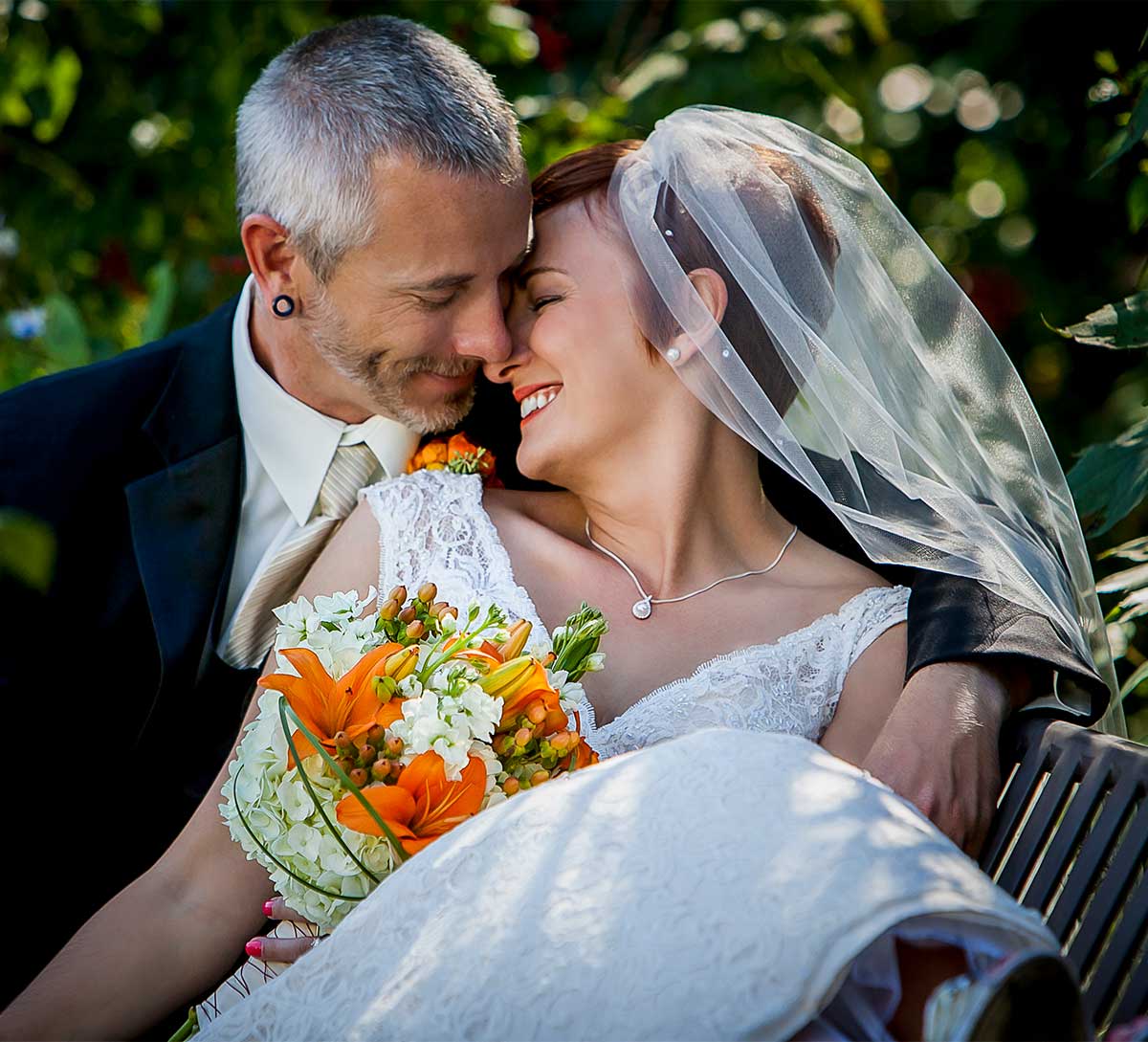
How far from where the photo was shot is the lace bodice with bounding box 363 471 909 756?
2.57 metres

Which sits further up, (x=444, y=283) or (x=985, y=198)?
(x=444, y=283)

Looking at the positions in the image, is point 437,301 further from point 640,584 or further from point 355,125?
point 640,584

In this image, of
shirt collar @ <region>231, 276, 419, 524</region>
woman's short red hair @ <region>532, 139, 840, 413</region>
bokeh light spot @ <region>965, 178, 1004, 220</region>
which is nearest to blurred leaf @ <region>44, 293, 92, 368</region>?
shirt collar @ <region>231, 276, 419, 524</region>

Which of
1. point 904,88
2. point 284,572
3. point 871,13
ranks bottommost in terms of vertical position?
point 284,572

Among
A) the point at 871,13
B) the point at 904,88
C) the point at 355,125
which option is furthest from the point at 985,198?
the point at 355,125

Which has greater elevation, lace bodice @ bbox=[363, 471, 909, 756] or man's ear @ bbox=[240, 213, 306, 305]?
man's ear @ bbox=[240, 213, 306, 305]

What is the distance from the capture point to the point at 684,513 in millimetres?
2900

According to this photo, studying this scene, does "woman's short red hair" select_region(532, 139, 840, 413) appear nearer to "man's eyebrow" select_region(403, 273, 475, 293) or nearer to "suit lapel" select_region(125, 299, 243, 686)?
"man's eyebrow" select_region(403, 273, 475, 293)

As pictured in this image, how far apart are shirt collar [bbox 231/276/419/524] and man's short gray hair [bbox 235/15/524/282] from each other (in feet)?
1.10

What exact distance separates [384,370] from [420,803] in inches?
53.0

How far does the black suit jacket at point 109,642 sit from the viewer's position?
115 inches

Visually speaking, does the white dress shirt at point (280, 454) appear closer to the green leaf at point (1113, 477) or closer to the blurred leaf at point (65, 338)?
the blurred leaf at point (65, 338)

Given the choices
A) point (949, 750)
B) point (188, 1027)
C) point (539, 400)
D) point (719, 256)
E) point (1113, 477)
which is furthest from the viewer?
point (539, 400)

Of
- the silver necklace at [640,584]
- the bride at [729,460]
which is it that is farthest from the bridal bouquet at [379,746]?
the silver necklace at [640,584]
